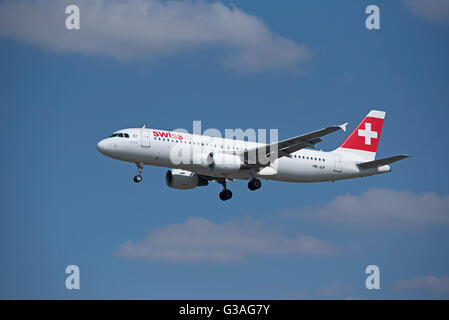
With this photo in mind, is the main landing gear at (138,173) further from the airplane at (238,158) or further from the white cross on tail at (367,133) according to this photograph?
the white cross on tail at (367,133)

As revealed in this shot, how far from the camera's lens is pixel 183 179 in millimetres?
64875

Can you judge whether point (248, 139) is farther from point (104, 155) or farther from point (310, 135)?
point (104, 155)

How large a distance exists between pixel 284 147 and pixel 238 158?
3.40 m

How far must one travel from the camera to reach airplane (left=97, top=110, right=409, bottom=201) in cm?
5753

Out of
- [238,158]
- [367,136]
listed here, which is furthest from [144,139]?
[367,136]

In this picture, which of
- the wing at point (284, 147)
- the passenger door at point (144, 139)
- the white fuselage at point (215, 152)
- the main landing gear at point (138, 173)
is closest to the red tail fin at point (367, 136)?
the white fuselage at point (215, 152)

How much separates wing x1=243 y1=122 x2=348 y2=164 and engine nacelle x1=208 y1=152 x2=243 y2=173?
78 cm

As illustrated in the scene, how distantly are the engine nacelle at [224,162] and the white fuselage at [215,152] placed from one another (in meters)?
0.44

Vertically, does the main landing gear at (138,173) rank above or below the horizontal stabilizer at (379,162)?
below

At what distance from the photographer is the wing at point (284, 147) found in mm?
56781

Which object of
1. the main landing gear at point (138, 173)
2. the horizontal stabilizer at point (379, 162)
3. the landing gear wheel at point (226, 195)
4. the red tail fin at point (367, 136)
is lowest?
the landing gear wheel at point (226, 195)

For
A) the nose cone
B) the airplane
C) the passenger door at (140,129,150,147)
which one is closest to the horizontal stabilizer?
the airplane

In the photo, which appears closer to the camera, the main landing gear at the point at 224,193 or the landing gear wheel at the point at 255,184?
the landing gear wheel at the point at 255,184
